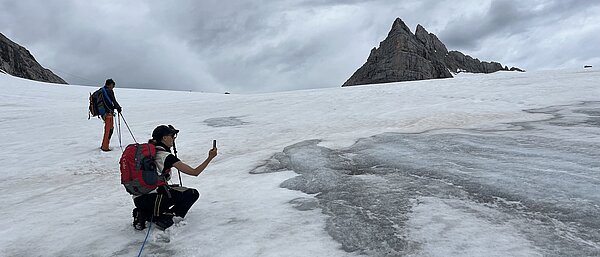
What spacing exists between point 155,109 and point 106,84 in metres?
10.7

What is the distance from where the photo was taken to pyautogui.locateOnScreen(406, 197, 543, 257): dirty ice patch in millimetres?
4180

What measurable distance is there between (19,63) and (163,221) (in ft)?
339

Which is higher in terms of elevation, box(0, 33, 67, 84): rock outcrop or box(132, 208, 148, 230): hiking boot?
box(0, 33, 67, 84): rock outcrop

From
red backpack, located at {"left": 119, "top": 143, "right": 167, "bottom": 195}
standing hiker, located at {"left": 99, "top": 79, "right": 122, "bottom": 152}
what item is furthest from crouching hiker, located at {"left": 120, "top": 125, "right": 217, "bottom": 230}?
standing hiker, located at {"left": 99, "top": 79, "right": 122, "bottom": 152}

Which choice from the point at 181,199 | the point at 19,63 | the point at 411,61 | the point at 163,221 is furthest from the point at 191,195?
the point at 411,61

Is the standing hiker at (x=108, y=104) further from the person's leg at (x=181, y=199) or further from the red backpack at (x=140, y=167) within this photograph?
the red backpack at (x=140, y=167)

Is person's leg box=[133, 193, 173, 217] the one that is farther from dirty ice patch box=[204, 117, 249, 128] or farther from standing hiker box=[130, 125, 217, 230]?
dirty ice patch box=[204, 117, 249, 128]

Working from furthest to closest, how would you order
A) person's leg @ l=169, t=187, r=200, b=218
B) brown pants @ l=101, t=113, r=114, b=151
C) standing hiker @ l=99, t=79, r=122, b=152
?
brown pants @ l=101, t=113, r=114, b=151 → standing hiker @ l=99, t=79, r=122, b=152 → person's leg @ l=169, t=187, r=200, b=218

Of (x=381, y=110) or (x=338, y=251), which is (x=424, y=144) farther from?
(x=381, y=110)

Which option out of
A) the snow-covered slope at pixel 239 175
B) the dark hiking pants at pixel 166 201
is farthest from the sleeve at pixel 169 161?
the snow-covered slope at pixel 239 175

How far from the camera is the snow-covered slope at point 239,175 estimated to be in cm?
476

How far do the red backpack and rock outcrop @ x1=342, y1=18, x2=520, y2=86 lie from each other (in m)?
139

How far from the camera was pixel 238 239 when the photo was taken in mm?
4961

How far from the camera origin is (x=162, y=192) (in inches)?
210
